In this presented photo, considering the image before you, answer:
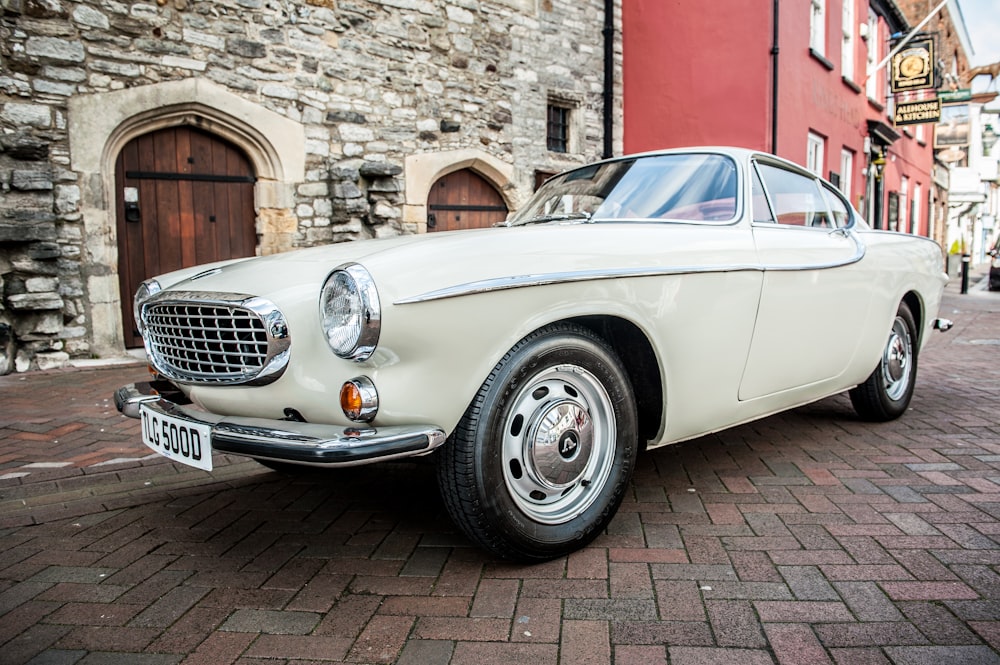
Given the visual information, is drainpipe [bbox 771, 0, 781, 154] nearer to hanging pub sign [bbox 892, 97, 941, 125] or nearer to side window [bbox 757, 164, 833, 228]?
side window [bbox 757, 164, 833, 228]

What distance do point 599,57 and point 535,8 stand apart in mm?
1414

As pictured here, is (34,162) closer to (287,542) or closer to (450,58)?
(450,58)

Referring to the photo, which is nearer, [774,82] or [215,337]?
[215,337]

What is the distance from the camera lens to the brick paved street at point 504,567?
192 centimetres

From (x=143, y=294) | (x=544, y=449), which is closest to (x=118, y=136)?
(x=143, y=294)

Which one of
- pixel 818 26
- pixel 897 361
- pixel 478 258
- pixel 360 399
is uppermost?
pixel 818 26

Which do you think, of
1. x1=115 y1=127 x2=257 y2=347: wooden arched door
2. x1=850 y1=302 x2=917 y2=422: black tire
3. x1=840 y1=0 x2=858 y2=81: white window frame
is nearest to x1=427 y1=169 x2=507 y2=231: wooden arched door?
x1=115 y1=127 x2=257 y2=347: wooden arched door

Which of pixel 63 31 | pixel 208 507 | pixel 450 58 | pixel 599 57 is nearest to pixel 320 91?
pixel 450 58

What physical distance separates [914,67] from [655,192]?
1659 cm

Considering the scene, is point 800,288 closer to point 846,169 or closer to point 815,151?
point 815,151

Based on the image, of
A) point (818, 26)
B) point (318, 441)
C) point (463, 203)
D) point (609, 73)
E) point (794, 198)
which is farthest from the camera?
point (818, 26)

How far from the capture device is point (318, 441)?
6.48 feet

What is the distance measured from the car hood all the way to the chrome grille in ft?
0.24

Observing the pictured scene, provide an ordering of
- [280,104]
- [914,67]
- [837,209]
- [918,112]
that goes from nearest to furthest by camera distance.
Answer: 1. [837,209]
2. [280,104]
3. [914,67]
4. [918,112]
